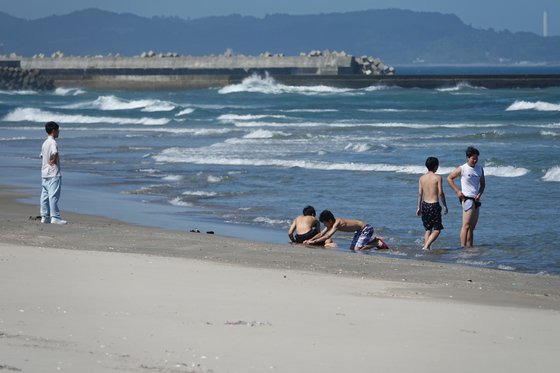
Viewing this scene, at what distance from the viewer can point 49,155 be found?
13.2 meters

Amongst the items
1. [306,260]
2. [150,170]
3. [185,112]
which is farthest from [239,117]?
[306,260]

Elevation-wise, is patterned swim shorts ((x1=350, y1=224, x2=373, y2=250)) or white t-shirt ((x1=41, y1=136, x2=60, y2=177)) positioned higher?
white t-shirt ((x1=41, y1=136, x2=60, y2=177))

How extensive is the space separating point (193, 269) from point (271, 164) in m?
14.9

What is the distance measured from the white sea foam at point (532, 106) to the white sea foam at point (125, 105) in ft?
51.1

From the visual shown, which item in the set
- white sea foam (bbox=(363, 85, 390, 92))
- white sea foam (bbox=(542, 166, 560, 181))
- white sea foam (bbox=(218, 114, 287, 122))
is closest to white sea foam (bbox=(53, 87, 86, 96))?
white sea foam (bbox=(363, 85, 390, 92))

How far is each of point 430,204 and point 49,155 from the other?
13.5 feet

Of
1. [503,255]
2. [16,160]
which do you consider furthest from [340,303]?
[16,160]

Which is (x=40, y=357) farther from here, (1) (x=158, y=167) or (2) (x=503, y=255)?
(1) (x=158, y=167)

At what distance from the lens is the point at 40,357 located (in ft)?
20.6

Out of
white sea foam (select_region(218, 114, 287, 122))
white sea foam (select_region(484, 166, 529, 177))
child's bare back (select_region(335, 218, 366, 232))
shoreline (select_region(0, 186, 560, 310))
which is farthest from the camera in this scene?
white sea foam (select_region(218, 114, 287, 122))

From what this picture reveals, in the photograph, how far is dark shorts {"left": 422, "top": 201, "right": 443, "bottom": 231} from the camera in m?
13.0

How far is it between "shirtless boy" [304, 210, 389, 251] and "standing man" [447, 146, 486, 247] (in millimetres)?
897

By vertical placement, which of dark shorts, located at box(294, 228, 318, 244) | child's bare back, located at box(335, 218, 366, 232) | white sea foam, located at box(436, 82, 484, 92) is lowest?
dark shorts, located at box(294, 228, 318, 244)

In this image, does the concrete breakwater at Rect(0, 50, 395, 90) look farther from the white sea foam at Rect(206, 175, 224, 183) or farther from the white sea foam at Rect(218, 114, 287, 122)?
the white sea foam at Rect(206, 175, 224, 183)
